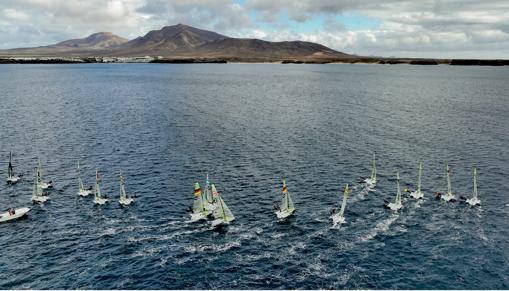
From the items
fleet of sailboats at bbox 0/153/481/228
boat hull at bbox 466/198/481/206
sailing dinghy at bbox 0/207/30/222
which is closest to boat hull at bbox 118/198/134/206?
fleet of sailboats at bbox 0/153/481/228

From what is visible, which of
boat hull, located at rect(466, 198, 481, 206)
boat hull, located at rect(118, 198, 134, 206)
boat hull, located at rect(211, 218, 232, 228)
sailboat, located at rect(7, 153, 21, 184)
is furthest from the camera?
sailboat, located at rect(7, 153, 21, 184)

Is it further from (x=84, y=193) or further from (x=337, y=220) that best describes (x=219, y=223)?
(x=84, y=193)

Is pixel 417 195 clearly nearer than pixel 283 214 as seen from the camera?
No

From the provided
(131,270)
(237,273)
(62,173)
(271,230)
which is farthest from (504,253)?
(62,173)

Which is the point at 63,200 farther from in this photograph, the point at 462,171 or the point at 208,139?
the point at 462,171

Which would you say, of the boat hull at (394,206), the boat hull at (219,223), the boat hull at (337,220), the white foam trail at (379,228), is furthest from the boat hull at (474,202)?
the boat hull at (219,223)

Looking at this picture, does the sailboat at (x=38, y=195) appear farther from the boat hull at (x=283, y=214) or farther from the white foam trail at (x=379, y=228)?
the white foam trail at (x=379, y=228)

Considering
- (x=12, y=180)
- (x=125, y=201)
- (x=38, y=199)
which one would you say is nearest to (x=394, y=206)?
(x=125, y=201)

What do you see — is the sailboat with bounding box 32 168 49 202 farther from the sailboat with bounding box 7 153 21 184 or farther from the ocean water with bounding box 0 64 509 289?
the sailboat with bounding box 7 153 21 184
